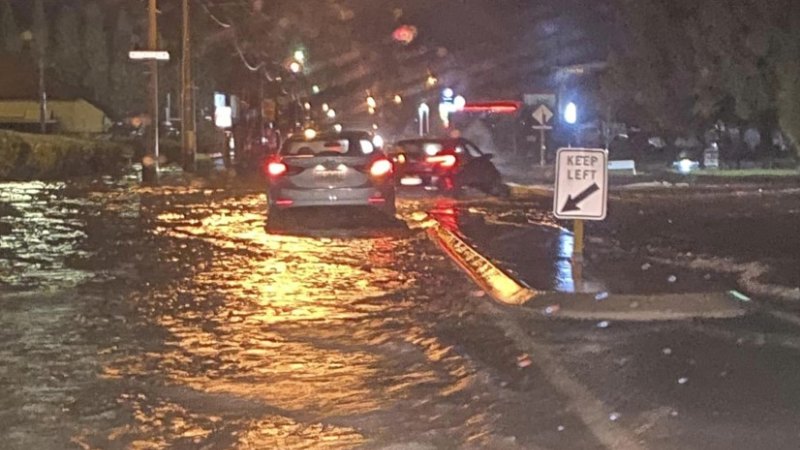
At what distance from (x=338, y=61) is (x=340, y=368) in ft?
280

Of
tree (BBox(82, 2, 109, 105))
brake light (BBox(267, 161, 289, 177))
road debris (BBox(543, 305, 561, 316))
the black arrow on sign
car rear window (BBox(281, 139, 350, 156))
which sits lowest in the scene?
road debris (BBox(543, 305, 561, 316))

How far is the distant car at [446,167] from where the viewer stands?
28.4m

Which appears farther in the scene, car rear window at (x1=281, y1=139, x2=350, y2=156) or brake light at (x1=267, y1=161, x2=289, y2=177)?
car rear window at (x1=281, y1=139, x2=350, y2=156)

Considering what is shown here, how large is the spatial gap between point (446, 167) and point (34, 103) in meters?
57.1

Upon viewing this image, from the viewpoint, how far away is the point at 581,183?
1227cm

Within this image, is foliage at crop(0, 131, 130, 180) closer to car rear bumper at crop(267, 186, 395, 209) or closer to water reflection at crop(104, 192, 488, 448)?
car rear bumper at crop(267, 186, 395, 209)

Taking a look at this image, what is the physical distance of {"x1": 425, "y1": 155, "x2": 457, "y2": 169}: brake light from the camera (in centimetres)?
2834

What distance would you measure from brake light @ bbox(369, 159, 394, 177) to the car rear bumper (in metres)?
0.21

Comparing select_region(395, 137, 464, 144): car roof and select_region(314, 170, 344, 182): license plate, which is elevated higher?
select_region(395, 137, 464, 144): car roof

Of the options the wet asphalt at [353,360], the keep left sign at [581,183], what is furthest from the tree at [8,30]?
the keep left sign at [581,183]

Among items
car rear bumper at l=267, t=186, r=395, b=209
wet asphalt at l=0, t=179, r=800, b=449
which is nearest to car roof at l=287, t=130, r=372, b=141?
car rear bumper at l=267, t=186, r=395, b=209

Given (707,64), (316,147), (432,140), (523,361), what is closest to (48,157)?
(432,140)

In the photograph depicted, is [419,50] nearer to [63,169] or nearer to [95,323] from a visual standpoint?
[63,169]

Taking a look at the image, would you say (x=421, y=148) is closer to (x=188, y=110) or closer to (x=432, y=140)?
(x=432, y=140)
